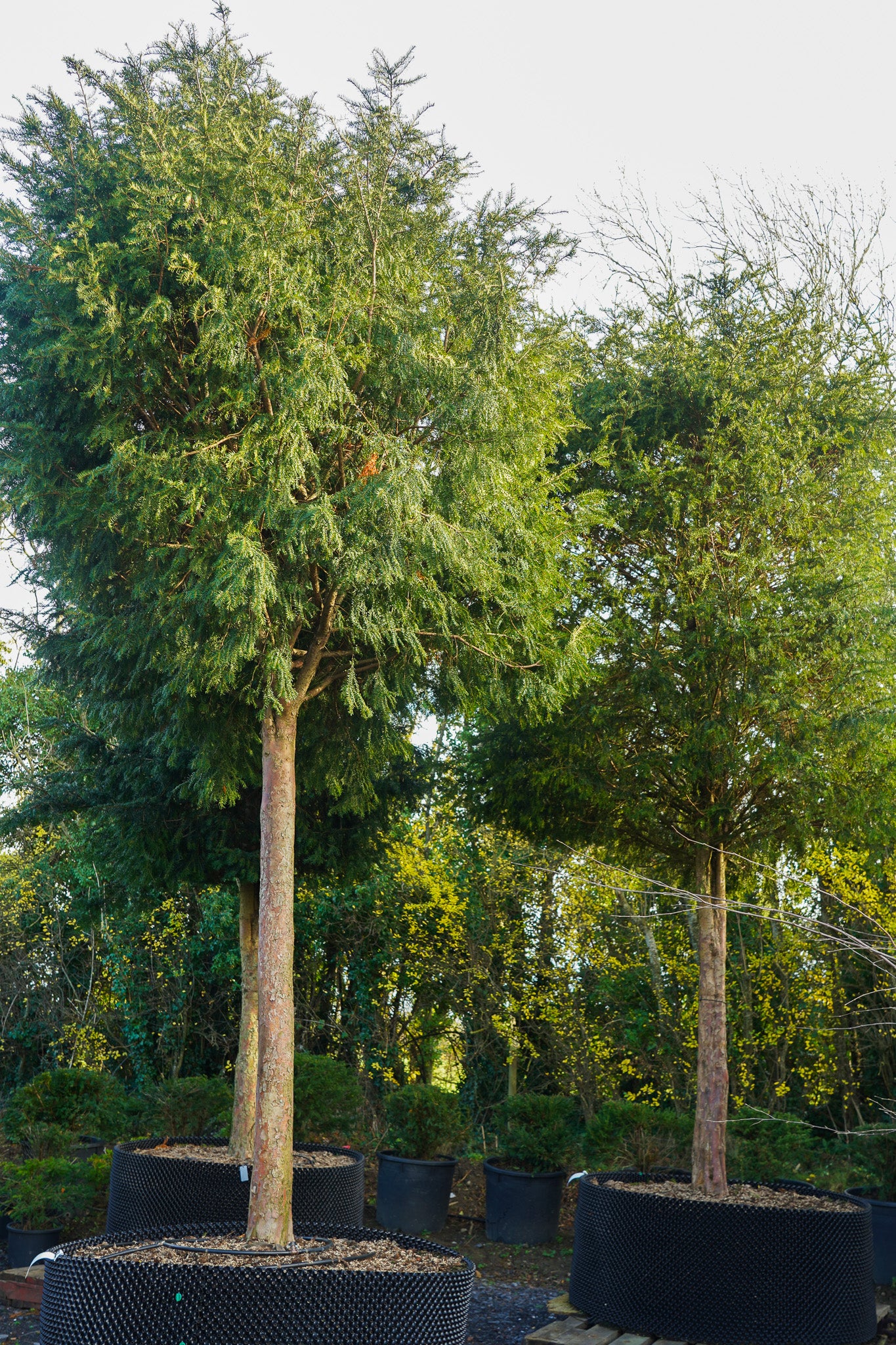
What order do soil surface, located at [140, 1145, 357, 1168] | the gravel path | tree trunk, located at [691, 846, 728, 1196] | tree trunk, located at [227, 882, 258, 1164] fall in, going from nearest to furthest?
the gravel path
tree trunk, located at [691, 846, 728, 1196]
soil surface, located at [140, 1145, 357, 1168]
tree trunk, located at [227, 882, 258, 1164]

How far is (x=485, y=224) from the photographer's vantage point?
426cm

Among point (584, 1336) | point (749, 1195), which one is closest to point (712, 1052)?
point (749, 1195)

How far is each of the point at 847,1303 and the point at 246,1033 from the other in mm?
3461

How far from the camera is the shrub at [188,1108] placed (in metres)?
7.25

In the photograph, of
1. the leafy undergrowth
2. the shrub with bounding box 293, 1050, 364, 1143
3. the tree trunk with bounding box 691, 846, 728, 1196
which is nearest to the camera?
the tree trunk with bounding box 691, 846, 728, 1196

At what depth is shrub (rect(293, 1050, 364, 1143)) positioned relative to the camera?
7.80 m

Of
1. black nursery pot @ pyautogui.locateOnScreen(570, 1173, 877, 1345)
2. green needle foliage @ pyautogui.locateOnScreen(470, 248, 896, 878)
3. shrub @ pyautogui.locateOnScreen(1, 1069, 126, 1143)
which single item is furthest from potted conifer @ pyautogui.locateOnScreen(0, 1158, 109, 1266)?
green needle foliage @ pyautogui.locateOnScreen(470, 248, 896, 878)

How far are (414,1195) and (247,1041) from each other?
6.58ft

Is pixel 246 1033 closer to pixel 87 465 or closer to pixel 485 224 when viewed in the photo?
pixel 87 465

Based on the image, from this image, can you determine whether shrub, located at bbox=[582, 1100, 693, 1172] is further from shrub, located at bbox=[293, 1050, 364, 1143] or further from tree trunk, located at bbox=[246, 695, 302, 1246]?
tree trunk, located at bbox=[246, 695, 302, 1246]

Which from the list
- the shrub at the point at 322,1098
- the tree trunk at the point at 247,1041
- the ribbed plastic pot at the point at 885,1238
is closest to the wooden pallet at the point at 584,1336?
the tree trunk at the point at 247,1041

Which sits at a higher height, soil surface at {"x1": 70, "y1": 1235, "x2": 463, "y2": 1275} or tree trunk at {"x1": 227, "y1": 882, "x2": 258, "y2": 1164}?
tree trunk at {"x1": 227, "y1": 882, "x2": 258, "y2": 1164}

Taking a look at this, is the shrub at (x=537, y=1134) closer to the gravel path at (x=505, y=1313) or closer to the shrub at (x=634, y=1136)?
the shrub at (x=634, y=1136)

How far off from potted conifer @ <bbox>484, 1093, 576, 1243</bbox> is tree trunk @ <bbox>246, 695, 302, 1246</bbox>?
3.79 metres
